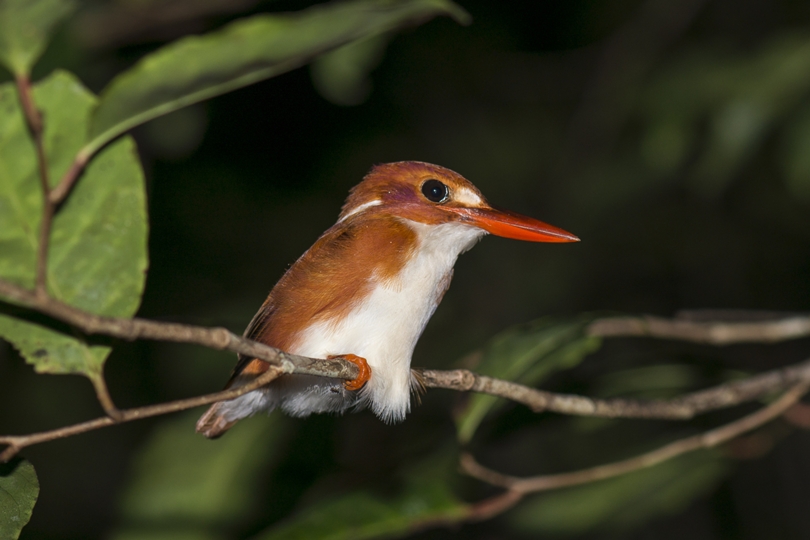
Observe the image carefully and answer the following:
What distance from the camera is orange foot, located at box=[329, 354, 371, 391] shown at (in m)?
1.85

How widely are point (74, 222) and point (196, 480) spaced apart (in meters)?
1.38

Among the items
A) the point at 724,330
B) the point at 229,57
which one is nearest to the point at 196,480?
the point at 229,57

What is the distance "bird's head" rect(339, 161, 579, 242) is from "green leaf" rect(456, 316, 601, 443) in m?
0.35

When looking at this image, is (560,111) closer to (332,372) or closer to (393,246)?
(393,246)

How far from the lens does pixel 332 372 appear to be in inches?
65.6

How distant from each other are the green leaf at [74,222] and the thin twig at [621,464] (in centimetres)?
117

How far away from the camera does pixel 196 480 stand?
2.57m

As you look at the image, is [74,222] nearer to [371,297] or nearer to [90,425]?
[90,425]

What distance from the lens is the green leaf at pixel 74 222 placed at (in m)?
1.40

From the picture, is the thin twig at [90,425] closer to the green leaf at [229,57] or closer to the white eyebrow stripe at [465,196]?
the green leaf at [229,57]

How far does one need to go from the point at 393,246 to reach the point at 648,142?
2.26m

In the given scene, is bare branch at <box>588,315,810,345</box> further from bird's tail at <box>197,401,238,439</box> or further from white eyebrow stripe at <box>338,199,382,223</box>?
bird's tail at <box>197,401,238,439</box>

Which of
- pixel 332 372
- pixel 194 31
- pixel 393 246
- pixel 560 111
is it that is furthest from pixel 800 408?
pixel 560 111

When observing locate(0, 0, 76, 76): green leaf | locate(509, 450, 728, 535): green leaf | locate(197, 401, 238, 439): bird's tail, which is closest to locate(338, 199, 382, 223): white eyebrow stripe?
locate(197, 401, 238, 439): bird's tail
